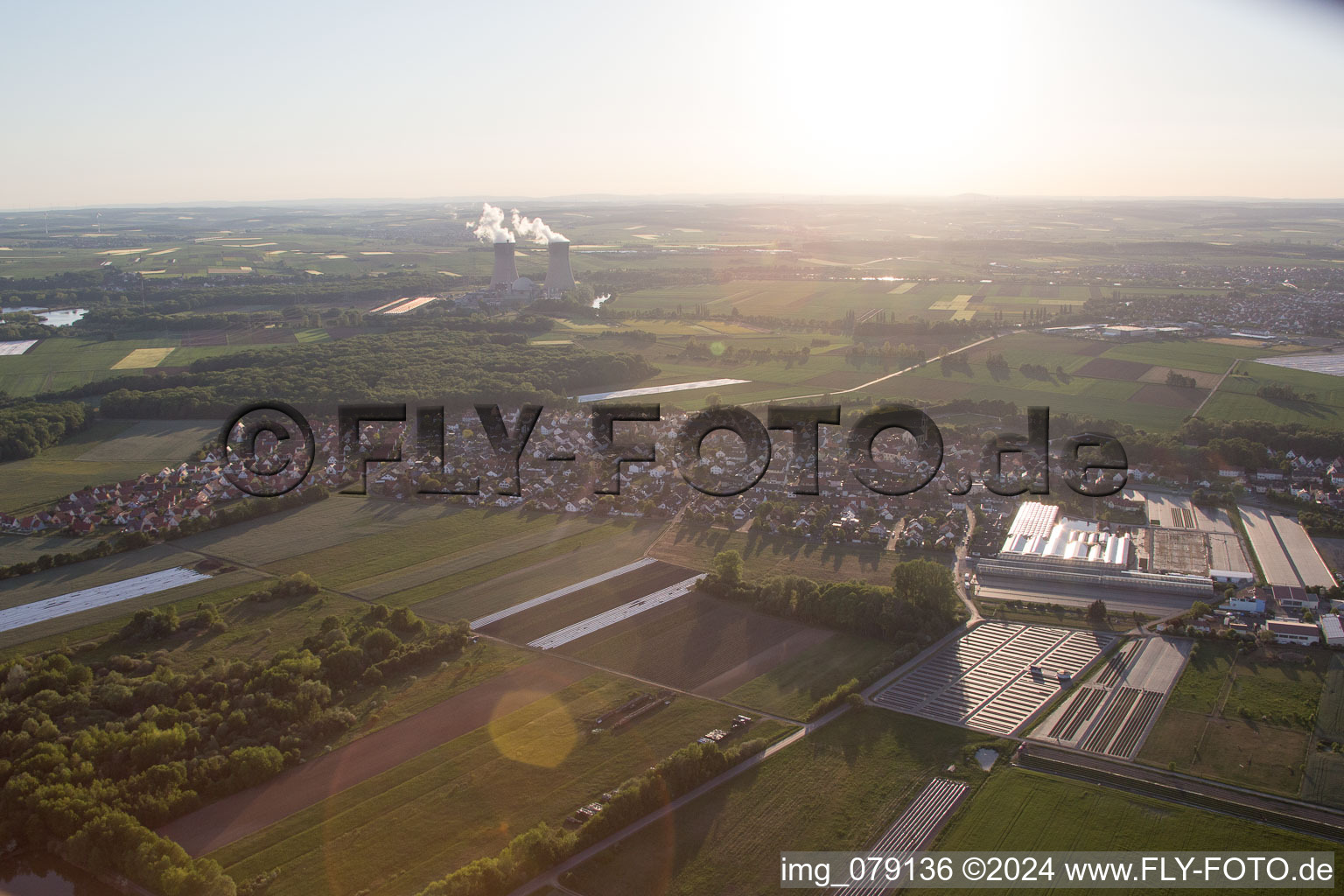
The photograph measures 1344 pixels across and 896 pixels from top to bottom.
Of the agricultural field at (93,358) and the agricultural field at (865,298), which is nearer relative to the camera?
the agricultural field at (93,358)

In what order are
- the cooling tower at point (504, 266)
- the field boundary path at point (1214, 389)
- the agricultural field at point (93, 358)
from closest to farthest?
the field boundary path at point (1214, 389), the agricultural field at point (93, 358), the cooling tower at point (504, 266)

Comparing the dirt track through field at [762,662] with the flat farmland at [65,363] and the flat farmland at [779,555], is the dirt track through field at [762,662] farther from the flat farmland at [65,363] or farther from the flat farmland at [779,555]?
the flat farmland at [65,363]

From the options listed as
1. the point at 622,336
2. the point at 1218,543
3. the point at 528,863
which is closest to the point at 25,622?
the point at 528,863

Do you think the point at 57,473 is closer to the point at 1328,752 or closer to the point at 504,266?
the point at 1328,752

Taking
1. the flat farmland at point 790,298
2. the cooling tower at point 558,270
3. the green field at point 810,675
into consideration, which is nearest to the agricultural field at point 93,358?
the cooling tower at point 558,270

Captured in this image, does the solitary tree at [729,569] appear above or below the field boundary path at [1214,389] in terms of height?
below

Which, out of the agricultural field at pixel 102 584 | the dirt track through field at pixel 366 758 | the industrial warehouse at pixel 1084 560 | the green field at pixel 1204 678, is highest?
the industrial warehouse at pixel 1084 560

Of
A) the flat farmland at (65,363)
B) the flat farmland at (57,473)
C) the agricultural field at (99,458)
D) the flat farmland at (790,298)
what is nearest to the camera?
the flat farmland at (57,473)

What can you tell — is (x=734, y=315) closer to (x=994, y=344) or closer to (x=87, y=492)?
(x=994, y=344)

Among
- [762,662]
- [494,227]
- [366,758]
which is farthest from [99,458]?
[494,227]
